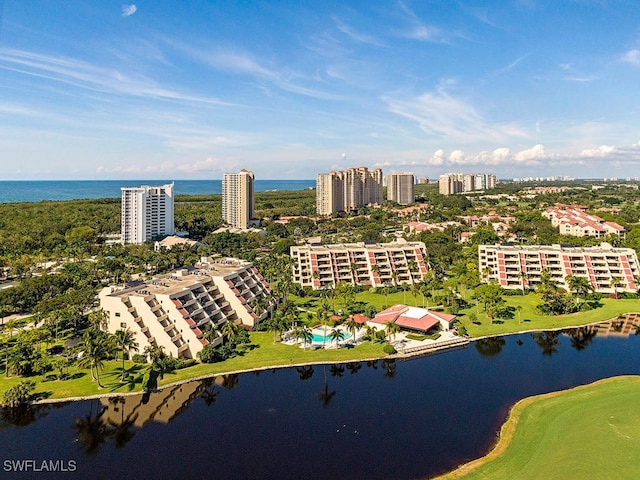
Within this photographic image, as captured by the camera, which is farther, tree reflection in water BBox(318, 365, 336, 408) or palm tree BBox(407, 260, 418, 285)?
palm tree BBox(407, 260, 418, 285)

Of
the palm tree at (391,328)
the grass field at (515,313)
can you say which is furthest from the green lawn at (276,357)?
the grass field at (515,313)

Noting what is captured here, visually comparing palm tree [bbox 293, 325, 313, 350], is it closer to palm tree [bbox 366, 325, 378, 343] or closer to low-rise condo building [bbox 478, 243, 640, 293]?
palm tree [bbox 366, 325, 378, 343]

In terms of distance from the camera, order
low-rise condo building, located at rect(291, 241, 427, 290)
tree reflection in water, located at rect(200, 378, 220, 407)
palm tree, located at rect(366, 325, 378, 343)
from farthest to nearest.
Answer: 1. low-rise condo building, located at rect(291, 241, 427, 290)
2. palm tree, located at rect(366, 325, 378, 343)
3. tree reflection in water, located at rect(200, 378, 220, 407)

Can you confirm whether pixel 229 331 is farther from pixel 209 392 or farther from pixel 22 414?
pixel 22 414

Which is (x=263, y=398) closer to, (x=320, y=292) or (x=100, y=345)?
(x=100, y=345)

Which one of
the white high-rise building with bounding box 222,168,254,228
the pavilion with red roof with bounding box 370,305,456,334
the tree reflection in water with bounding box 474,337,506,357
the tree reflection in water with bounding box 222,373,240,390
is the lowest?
the tree reflection in water with bounding box 222,373,240,390

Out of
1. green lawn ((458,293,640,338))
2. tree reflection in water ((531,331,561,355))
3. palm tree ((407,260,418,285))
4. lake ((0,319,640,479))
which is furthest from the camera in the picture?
palm tree ((407,260,418,285))

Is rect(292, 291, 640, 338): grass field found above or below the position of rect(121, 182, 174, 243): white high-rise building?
below

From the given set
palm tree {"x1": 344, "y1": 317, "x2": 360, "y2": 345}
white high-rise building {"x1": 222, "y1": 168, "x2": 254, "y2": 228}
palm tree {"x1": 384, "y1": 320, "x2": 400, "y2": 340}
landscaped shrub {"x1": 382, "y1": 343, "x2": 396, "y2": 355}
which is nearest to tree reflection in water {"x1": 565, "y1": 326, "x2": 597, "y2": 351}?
palm tree {"x1": 384, "y1": 320, "x2": 400, "y2": 340}

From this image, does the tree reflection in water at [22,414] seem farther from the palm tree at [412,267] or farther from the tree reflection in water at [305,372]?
the palm tree at [412,267]
